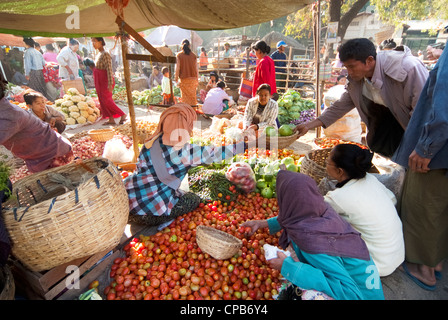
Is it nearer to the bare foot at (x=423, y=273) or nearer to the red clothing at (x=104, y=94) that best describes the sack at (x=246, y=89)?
the red clothing at (x=104, y=94)

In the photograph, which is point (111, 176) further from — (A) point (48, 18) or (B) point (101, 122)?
(B) point (101, 122)

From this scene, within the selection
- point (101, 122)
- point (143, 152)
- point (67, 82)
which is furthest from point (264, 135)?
point (67, 82)

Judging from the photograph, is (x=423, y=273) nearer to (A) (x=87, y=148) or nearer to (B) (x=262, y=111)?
(B) (x=262, y=111)

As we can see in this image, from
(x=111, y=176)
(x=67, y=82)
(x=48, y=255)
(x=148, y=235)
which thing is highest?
(x=67, y=82)

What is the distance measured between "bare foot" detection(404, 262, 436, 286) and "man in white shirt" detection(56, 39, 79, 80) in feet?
36.1

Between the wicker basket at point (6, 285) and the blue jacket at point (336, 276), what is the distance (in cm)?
170

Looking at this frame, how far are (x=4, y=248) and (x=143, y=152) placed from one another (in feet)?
4.46

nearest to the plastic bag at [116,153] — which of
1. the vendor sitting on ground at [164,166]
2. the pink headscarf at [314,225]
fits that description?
the vendor sitting on ground at [164,166]

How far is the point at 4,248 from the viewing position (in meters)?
1.61

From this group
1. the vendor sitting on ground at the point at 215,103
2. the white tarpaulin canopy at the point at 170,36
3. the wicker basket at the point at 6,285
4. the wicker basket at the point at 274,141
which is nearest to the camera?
the wicker basket at the point at 6,285

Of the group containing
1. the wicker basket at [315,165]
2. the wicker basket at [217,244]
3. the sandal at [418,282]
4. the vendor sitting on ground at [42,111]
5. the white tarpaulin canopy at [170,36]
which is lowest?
the sandal at [418,282]

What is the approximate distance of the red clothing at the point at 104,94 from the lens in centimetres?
655

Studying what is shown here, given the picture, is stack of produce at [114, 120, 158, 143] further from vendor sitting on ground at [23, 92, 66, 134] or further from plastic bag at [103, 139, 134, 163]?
vendor sitting on ground at [23, 92, 66, 134]
